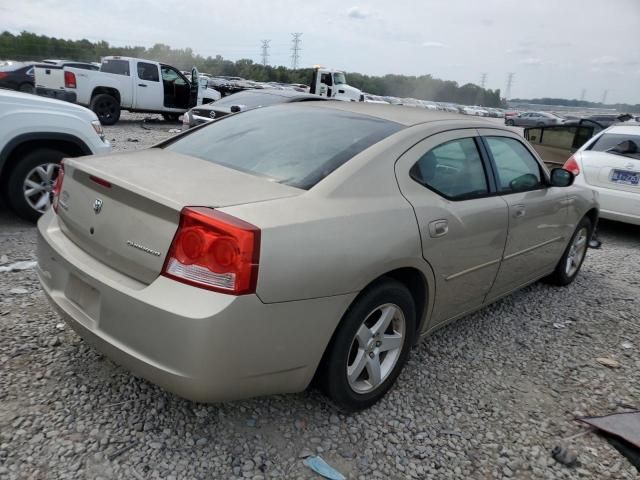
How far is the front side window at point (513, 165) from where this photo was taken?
356cm

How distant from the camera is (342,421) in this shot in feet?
8.69

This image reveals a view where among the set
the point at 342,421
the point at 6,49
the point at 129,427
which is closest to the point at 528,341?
the point at 342,421

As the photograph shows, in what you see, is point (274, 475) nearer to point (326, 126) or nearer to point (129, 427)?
point (129, 427)

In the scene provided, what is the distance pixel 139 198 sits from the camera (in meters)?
2.21

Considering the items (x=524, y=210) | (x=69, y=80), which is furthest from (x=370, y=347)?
(x=69, y=80)

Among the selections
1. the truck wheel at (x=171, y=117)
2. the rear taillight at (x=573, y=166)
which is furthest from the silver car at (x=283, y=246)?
the truck wheel at (x=171, y=117)

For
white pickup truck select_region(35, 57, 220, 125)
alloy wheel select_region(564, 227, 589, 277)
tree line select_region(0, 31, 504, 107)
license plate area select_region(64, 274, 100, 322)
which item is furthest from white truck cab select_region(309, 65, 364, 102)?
tree line select_region(0, 31, 504, 107)

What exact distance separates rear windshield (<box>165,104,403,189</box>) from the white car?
16.4ft

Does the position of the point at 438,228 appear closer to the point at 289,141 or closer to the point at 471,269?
the point at 471,269

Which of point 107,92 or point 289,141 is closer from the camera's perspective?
point 289,141

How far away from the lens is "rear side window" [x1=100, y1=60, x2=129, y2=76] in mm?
15391

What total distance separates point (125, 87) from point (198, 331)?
1509cm

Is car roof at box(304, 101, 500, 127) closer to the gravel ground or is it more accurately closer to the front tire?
the front tire

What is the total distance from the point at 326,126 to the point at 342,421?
1.64 metres
